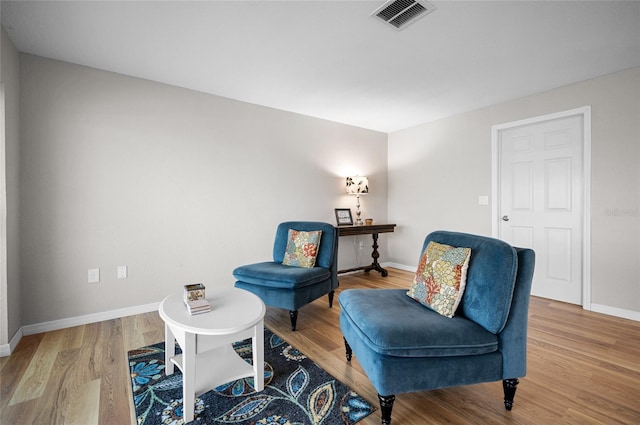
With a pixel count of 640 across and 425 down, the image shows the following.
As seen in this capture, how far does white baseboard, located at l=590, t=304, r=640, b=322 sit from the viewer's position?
2.70 meters

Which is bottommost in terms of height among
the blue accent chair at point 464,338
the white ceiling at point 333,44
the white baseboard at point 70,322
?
the white baseboard at point 70,322

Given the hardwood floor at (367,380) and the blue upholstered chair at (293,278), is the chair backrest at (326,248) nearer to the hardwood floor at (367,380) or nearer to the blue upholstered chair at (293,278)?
the blue upholstered chair at (293,278)

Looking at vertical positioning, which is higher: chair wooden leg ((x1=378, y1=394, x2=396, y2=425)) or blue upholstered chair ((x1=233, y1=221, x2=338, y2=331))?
blue upholstered chair ((x1=233, y1=221, x2=338, y2=331))

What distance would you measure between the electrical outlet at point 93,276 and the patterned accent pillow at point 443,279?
8.73 feet

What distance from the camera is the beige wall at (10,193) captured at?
205cm

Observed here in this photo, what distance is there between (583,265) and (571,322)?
2.27 feet

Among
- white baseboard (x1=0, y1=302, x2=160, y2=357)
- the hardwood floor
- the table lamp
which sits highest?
the table lamp

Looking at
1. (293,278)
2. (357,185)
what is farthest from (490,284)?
(357,185)

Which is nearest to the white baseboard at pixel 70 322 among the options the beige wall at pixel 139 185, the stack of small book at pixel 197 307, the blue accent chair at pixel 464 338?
the beige wall at pixel 139 185

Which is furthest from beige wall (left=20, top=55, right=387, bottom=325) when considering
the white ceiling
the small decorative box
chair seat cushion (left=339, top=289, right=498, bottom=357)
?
chair seat cushion (left=339, top=289, right=498, bottom=357)

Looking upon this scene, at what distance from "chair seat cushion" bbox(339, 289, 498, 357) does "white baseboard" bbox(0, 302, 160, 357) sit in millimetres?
2274

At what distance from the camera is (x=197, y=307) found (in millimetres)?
1676

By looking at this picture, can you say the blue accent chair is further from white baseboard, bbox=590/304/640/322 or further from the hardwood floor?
white baseboard, bbox=590/304/640/322

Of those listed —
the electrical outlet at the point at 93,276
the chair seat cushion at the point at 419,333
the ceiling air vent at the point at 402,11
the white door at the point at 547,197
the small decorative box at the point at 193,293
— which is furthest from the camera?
the white door at the point at 547,197
